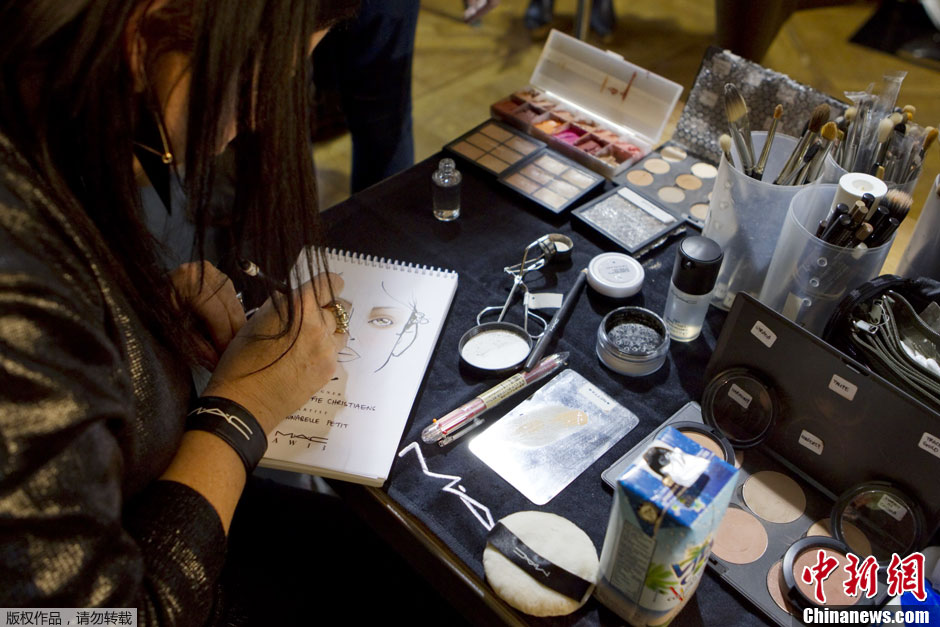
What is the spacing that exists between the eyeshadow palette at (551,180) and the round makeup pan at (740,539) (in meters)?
0.54

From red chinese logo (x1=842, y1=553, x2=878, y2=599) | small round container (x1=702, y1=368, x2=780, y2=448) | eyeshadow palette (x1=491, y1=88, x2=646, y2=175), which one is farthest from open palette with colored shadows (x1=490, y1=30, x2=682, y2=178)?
red chinese logo (x1=842, y1=553, x2=878, y2=599)

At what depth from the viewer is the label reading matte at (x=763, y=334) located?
0.74 metres

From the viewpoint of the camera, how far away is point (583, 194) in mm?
1122

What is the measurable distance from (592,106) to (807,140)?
21.5 inches

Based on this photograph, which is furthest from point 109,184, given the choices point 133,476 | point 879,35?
point 879,35

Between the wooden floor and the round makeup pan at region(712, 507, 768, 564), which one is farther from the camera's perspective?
the wooden floor

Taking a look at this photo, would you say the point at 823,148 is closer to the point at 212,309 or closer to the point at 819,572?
the point at 819,572

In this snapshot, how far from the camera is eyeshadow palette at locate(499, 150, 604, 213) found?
1117 mm

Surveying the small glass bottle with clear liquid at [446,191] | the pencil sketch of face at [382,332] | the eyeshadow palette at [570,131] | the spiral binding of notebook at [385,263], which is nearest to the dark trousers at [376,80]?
the eyeshadow palette at [570,131]

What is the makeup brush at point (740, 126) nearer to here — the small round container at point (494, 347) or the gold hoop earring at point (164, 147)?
the small round container at point (494, 347)

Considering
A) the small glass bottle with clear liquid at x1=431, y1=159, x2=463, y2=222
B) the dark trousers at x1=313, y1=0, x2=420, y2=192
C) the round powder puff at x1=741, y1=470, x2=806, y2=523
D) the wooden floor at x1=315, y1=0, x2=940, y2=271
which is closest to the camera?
the round powder puff at x1=741, y1=470, x2=806, y2=523

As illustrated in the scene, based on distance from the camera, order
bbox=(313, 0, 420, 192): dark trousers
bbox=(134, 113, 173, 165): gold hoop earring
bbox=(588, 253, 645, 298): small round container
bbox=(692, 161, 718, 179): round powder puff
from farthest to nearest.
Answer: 1. bbox=(313, 0, 420, 192): dark trousers
2. bbox=(692, 161, 718, 179): round powder puff
3. bbox=(588, 253, 645, 298): small round container
4. bbox=(134, 113, 173, 165): gold hoop earring

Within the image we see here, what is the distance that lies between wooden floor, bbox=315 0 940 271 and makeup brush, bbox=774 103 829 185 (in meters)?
1.50

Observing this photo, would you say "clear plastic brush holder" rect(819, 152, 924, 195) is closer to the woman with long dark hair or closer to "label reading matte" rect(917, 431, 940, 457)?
"label reading matte" rect(917, 431, 940, 457)
